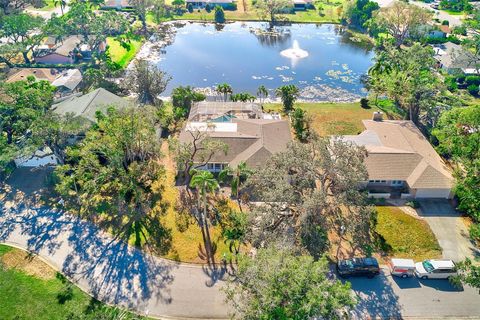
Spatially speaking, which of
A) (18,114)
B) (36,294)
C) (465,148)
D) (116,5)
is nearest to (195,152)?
(36,294)

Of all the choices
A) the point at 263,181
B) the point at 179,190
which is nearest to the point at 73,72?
the point at 179,190

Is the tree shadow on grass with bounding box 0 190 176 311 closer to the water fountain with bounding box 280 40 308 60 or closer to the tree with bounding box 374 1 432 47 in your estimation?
the water fountain with bounding box 280 40 308 60

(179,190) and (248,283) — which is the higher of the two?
(248,283)

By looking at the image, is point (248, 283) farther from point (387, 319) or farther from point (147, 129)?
point (147, 129)

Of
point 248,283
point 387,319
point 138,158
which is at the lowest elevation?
point 387,319

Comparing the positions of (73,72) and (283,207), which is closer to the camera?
(283,207)

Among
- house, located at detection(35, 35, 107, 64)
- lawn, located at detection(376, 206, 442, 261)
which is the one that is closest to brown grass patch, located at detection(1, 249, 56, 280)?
lawn, located at detection(376, 206, 442, 261)
